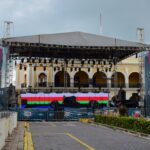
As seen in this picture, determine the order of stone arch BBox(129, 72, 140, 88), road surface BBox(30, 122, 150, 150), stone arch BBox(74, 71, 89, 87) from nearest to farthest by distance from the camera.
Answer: road surface BBox(30, 122, 150, 150) → stone arch BBox(74, 71, 89, 87) → stone arch BBox(129, 72, 140, 88)

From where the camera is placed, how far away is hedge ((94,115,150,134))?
26.5 m

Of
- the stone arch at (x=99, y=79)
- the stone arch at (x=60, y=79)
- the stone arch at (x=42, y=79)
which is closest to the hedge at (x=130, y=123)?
the stone arch at (x=42, y=79)

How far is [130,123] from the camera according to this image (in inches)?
1186

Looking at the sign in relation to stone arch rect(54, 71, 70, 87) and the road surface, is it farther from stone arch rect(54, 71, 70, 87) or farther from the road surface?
stone arch rect(54, 71, 70, 87)

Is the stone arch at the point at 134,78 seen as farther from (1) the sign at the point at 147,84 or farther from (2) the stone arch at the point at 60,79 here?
(1) the sign at the point at 147,84

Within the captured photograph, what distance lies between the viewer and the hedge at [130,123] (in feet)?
86.8

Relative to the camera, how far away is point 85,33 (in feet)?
164

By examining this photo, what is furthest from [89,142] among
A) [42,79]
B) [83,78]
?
[83,78]

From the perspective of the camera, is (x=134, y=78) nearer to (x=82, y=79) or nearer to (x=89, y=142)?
(x=82, y=79)

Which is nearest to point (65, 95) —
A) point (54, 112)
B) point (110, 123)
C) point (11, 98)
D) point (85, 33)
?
point (54, 112)

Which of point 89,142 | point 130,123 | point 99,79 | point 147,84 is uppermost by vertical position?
point 99,79

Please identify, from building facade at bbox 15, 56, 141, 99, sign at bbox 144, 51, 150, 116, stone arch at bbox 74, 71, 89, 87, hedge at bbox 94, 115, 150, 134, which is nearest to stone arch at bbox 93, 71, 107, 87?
building facade at bbox 15, 56, 141, 99

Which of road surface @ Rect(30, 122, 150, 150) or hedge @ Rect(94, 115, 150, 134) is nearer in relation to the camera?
road surface @ Rect(30, 122, 150, 150)

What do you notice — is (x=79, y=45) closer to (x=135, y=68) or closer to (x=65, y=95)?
(x=65, y=95)
